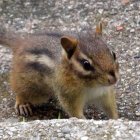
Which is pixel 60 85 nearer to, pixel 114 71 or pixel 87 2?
pixel 114 71

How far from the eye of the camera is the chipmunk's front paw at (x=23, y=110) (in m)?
6.94

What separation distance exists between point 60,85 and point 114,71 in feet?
2.12

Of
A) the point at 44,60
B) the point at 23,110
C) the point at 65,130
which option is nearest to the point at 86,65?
the point at 44,60

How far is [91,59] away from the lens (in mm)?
6031

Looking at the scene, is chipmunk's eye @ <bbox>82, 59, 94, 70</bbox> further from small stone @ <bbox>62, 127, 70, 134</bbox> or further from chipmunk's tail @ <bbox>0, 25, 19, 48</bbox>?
chipmunk's tail @ <bbox>0, 25, 19, 48</bbox>

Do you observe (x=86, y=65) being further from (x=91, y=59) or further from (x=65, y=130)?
(x=65, y=130)

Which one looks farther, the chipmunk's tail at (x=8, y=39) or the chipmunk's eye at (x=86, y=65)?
the chipmunk's tail at (x=8, y=39)

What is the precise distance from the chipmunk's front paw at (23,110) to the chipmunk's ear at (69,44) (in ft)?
3.16

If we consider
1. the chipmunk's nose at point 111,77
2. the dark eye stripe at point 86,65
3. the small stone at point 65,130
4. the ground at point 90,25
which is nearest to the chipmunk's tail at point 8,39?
the ground at point 90,25

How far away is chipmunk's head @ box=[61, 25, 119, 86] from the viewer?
19.7ft

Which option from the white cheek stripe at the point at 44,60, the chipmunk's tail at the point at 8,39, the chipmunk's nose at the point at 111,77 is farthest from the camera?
the chipmunk's tail at the point at 8,39

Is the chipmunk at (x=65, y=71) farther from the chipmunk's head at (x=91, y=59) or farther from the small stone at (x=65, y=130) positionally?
the small stone at (x=65, y=130)

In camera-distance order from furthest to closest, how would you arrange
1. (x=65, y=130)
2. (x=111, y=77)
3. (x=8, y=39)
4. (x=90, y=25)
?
(x=90, y=25)
(x=8, y=39)
(x=111, y=77)
(x=65, y=130)

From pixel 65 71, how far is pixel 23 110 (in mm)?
853
